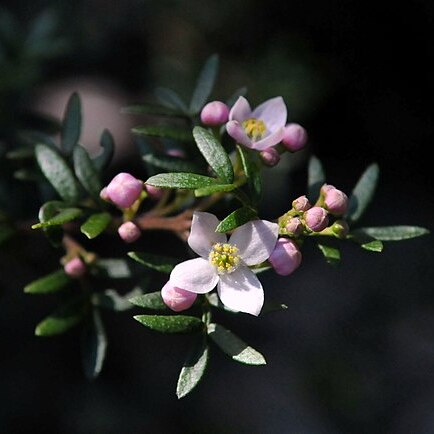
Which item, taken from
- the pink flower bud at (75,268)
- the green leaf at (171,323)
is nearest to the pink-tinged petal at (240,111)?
the green leaf at (171,323)

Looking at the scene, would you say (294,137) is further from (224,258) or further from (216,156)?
(224,258)

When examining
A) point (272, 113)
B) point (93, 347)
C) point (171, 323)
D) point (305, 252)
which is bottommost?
point (305, 252)

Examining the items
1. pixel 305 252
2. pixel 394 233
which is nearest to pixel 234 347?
pixel 394 233

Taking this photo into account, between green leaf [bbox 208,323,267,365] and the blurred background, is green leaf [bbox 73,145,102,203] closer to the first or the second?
green leaf [bbox 208,323,267,365]

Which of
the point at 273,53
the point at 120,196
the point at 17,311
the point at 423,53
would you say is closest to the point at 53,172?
the point at 120,196

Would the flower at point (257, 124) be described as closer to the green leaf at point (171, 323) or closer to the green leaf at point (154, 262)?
the green leaf at point (154, 262)

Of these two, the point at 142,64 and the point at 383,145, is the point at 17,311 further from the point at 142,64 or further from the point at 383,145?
the point at 383,145
